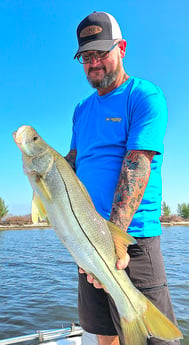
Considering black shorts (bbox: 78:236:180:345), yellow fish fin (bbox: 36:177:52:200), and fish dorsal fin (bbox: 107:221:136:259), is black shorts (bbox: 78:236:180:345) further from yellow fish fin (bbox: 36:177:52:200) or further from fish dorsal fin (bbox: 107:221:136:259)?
yellow fish fin (bbox: 36:177:52:200)

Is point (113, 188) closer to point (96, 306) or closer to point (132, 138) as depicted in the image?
point (132, 138)

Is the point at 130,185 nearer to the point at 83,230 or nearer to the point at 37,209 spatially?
the point at 83,230

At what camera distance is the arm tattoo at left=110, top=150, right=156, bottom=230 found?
8.14 feet

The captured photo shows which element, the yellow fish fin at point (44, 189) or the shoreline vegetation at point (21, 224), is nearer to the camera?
the yellow fish fin at point (44, 189)

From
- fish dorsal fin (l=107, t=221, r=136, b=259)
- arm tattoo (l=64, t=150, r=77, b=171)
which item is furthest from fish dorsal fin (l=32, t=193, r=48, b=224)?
arm tattoo (l=64, t=150, r=77, b=171)

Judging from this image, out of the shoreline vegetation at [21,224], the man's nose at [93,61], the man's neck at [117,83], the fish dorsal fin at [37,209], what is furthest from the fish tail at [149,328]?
the shoreline vegetation at [21,224]

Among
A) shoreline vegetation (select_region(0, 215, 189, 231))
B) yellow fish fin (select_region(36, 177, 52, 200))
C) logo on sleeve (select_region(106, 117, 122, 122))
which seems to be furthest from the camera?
shoreline vegetation (select_region(0, 215, 189, 231))

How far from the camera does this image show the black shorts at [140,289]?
8.86 feet

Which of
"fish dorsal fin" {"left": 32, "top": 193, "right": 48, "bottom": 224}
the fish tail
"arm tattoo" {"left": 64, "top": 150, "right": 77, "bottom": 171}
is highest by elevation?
"arm tattoo" {"left": 64, "top": 150, "right": 77, "bottom": 171}

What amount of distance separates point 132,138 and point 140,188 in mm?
431

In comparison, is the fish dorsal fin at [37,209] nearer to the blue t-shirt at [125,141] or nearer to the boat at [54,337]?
the blue t-shirt at [125,141]

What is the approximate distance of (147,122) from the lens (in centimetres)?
264

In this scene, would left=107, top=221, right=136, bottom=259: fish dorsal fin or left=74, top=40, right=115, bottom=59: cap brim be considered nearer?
left=107, top=221, right=136, bottom=259: fish dorsal fin

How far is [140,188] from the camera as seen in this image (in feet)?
8.46
